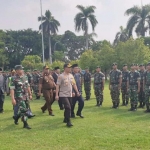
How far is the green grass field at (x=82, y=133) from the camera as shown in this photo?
590 cm

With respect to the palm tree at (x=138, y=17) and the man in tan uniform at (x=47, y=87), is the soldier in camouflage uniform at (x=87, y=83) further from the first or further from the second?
the palm tree at (x=138, y=17)

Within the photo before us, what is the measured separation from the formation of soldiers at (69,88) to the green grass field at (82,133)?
408 millimetres

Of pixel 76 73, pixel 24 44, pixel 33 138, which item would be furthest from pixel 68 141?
pixel 24 44

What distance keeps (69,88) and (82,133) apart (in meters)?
1.55

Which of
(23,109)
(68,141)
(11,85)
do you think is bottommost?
(68,141)

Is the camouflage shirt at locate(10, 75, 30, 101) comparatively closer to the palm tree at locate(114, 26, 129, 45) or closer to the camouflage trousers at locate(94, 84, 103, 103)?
the camouflage trousers at locate(94, 84, 103, 103)

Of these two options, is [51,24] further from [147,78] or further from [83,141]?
[83,141]

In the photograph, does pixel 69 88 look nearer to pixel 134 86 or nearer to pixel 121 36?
pixel 134 86

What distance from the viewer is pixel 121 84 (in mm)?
11977

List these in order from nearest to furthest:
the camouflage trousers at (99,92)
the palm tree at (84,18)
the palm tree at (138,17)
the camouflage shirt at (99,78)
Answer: the camouflage shirt at (99,78), the camouflage trousers at (99,92), the palm tree at (138,17), the palm tree at (84,18)

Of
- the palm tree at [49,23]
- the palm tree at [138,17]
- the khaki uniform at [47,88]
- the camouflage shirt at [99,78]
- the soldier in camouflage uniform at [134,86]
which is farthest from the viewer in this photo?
the palm tree at [49,23]

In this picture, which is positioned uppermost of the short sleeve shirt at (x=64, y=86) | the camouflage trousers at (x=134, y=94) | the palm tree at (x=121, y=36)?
the palm tree at (x=121, y=36)

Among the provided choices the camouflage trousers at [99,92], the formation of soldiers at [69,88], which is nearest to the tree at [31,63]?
the formation of soldiers at [69,88]

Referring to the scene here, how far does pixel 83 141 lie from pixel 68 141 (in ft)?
1.15
